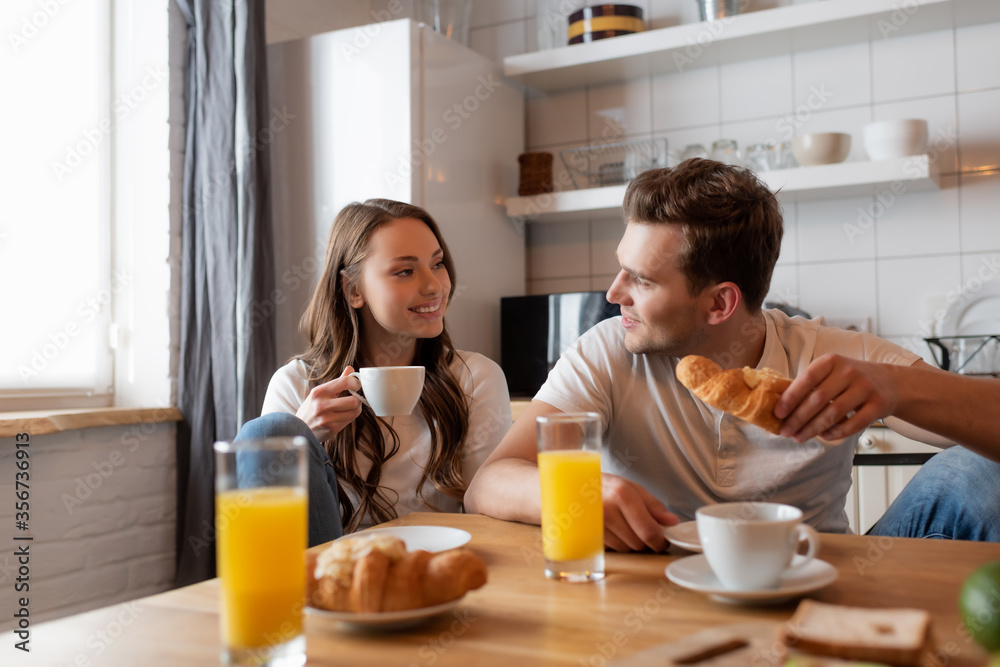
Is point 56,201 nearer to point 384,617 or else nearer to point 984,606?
point 384,617

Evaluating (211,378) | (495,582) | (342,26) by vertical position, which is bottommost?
(495,582)

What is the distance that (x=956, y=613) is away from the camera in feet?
2.29

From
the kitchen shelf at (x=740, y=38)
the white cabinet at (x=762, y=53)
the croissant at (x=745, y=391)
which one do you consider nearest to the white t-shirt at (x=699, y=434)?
the croissant at (x=745, y=391)

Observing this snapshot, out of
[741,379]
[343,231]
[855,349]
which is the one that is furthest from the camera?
[343,231]

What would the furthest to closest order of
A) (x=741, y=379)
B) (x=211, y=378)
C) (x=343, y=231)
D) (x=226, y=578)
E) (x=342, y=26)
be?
(x=342, y=26), (x=211, y=378), (x=343, y=231), (x=741, y=379), (x=226, y=578)

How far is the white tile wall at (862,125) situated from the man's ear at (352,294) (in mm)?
1504

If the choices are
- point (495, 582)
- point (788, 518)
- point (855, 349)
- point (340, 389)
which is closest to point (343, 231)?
point (340, 389)

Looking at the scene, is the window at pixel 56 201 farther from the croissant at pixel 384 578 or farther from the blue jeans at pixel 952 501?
the blue jeans at pixel 952 501

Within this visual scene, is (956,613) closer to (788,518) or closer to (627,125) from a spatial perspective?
(788,518)

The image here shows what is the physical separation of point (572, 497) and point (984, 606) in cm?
38

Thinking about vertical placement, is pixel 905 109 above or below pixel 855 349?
above

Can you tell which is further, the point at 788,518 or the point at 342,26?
the point at 342,26

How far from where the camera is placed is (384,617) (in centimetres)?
67

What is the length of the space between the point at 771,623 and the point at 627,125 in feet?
9.10
